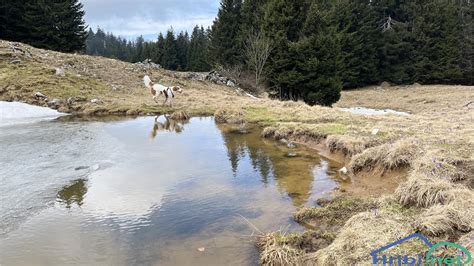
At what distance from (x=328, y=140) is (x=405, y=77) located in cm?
3761

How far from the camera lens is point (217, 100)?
21312mm

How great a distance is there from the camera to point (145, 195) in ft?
22.9

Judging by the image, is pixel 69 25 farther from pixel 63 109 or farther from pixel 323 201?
pixel 323 201

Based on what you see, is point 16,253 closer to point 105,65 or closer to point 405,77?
point 105,65

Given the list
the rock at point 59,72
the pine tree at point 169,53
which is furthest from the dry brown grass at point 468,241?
the pine tree at point 169,53

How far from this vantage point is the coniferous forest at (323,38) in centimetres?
2395

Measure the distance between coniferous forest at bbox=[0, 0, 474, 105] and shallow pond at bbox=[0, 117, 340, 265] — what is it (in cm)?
1326

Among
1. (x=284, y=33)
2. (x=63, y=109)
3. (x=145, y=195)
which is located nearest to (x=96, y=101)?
(x=63, y=109)

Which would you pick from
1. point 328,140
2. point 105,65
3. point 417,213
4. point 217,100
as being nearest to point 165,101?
point 217,100

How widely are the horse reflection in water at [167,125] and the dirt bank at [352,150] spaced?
1621mm

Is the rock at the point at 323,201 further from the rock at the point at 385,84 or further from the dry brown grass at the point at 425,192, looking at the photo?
the rock at the point at 385,84

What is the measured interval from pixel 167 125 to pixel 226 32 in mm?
28165

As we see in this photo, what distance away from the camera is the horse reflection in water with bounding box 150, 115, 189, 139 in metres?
13.6

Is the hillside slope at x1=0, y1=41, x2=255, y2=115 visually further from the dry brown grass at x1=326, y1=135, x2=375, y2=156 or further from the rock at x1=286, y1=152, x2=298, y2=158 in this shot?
the dry brown grass at x1=326, y1=135, x2=375, y2=156
